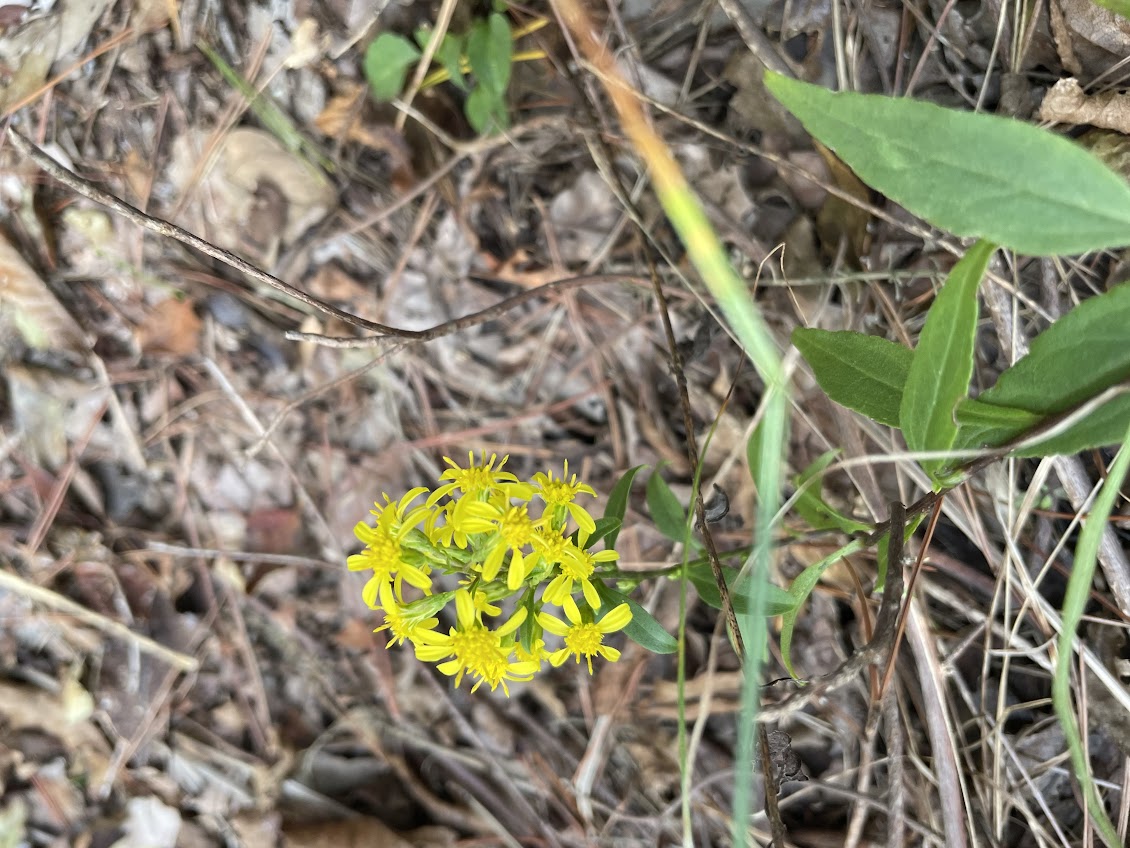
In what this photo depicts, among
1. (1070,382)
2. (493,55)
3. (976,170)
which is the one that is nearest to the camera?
(976,170)

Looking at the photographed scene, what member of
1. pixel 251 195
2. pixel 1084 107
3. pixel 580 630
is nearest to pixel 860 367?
pixel 580 630

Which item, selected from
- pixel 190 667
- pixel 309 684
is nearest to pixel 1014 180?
pixel 309 684

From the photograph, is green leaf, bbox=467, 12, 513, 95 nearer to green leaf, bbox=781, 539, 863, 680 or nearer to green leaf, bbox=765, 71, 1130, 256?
green leaf, bbox=765, 71, 1130, 256

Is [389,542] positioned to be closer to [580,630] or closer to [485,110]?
[580,630]

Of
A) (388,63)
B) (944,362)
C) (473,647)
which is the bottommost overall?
(473,647)

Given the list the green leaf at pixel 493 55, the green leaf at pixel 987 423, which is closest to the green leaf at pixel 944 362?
the green leaf at pixel 987 423

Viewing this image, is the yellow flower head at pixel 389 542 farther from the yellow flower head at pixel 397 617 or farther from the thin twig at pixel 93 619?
the thin twig at pixel 93 619
